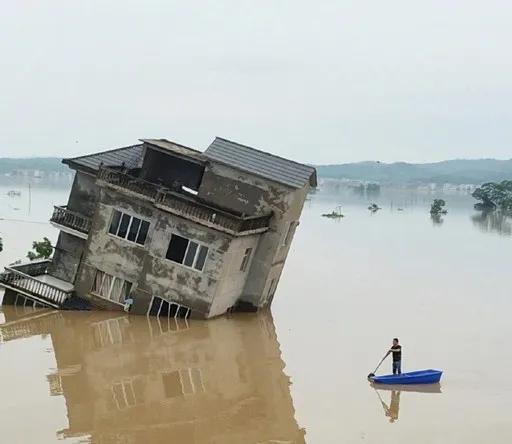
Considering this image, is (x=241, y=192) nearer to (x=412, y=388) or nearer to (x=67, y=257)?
(x=67, y=257)

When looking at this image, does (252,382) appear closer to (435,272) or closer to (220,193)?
(220,193)

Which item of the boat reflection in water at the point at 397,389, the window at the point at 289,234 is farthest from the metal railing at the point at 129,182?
the boat reflection in water at the point at 397,389

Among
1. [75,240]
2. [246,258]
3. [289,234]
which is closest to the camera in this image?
[246,258]

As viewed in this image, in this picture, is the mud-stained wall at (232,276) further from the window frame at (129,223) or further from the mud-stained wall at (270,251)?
the window frame at (129,223)

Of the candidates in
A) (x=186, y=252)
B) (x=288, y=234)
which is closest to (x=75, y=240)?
(x=186, y=252)

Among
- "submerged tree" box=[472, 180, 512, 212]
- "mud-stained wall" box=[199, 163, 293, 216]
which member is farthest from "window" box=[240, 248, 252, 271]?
"submerged tree" box=[472, 180, 512, 212]

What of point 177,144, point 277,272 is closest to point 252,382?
point 277,272

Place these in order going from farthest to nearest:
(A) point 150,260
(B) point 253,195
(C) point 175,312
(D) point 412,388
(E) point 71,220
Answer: (E) point 71,220
(B) point 253,195
(C) point 175,312
(A) point 150,260
(D) point 412,388
